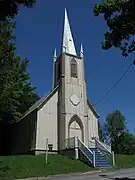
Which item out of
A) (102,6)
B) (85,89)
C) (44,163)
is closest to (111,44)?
(102,6)

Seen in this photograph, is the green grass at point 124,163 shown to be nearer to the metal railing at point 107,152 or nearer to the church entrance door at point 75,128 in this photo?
the metal railing at point 107,152

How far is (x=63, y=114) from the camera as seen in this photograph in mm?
25688

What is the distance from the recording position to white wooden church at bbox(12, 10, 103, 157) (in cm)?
Result: 2514

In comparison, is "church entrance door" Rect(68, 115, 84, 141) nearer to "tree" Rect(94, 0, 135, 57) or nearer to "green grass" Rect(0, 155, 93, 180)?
"green grass" Rect(0, 155, 93, 180)

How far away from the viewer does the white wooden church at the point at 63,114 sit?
2514 centimetres

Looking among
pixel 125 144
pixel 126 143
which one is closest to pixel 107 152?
pixel 125 144

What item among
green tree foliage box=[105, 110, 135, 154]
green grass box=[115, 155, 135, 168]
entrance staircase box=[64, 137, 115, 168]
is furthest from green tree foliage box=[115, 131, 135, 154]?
entrance staircase box=[64, 137, 115, 168]

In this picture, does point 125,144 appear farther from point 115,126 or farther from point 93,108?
point 93,108

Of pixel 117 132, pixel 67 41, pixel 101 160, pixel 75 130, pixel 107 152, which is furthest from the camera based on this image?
pixel 117 132

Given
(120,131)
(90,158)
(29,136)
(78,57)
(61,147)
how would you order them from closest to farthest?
(90,158) → (61,147) → (29,136) → (78,57) → (120,131)

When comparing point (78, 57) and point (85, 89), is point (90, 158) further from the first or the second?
point (78, 57)

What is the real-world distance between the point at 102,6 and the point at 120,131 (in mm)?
53331

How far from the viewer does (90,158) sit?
63.7 ft

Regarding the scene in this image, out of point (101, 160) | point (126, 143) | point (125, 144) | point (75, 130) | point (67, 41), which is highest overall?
point (67, 41)
